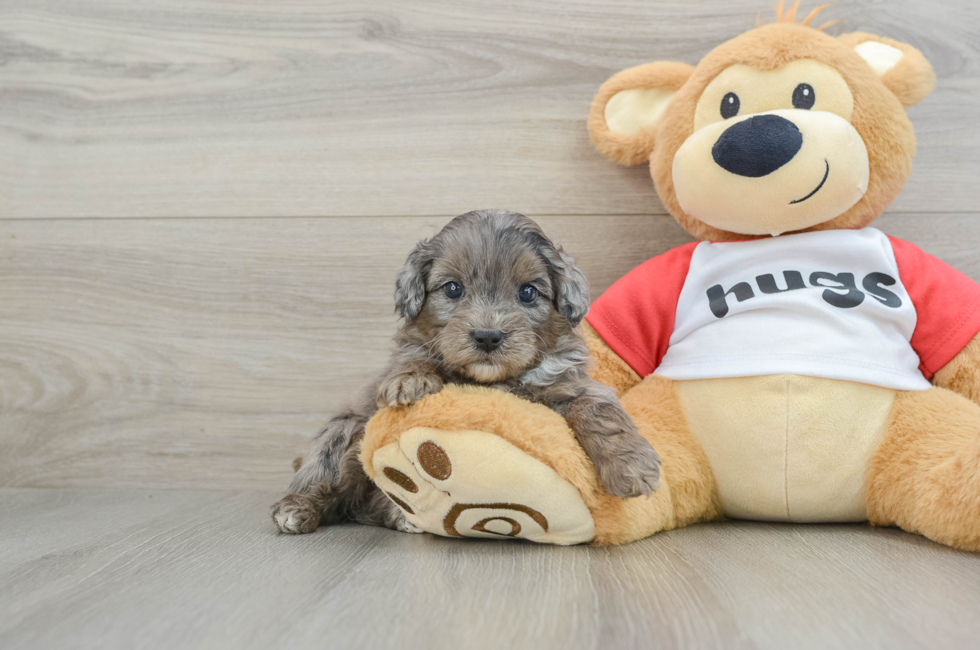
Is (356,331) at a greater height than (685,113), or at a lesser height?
lesser

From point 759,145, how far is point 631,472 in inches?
30.6

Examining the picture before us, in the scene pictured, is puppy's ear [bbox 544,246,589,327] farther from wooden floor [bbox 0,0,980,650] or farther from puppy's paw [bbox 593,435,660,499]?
wooden floor [bbox 0,0,980,650]

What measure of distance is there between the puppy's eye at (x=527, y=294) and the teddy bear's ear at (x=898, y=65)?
3.30ft

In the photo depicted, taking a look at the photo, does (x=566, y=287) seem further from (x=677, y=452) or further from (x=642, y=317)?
(x=677, y=452)

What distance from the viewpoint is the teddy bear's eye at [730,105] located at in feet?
5.35

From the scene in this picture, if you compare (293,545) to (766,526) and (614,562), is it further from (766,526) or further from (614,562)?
(766,526)

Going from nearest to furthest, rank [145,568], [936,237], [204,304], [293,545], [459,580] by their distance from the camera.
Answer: [459,580]
[145,568]
[293,545]
[936,237]
[204,304]

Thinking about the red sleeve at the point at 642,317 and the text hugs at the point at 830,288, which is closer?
the text hugs at the point at 830,288

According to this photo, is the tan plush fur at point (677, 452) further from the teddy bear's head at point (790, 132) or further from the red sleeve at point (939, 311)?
the red sleeve at point (939, 311)

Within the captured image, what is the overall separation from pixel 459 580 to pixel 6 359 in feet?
5.90

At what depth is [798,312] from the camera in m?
1.55

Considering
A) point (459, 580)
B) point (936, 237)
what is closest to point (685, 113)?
point (936, 237)

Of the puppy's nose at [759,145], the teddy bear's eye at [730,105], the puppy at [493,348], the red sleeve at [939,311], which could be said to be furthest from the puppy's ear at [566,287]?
the red sleeve at [939,311]

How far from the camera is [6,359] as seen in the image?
2174 millimetres
